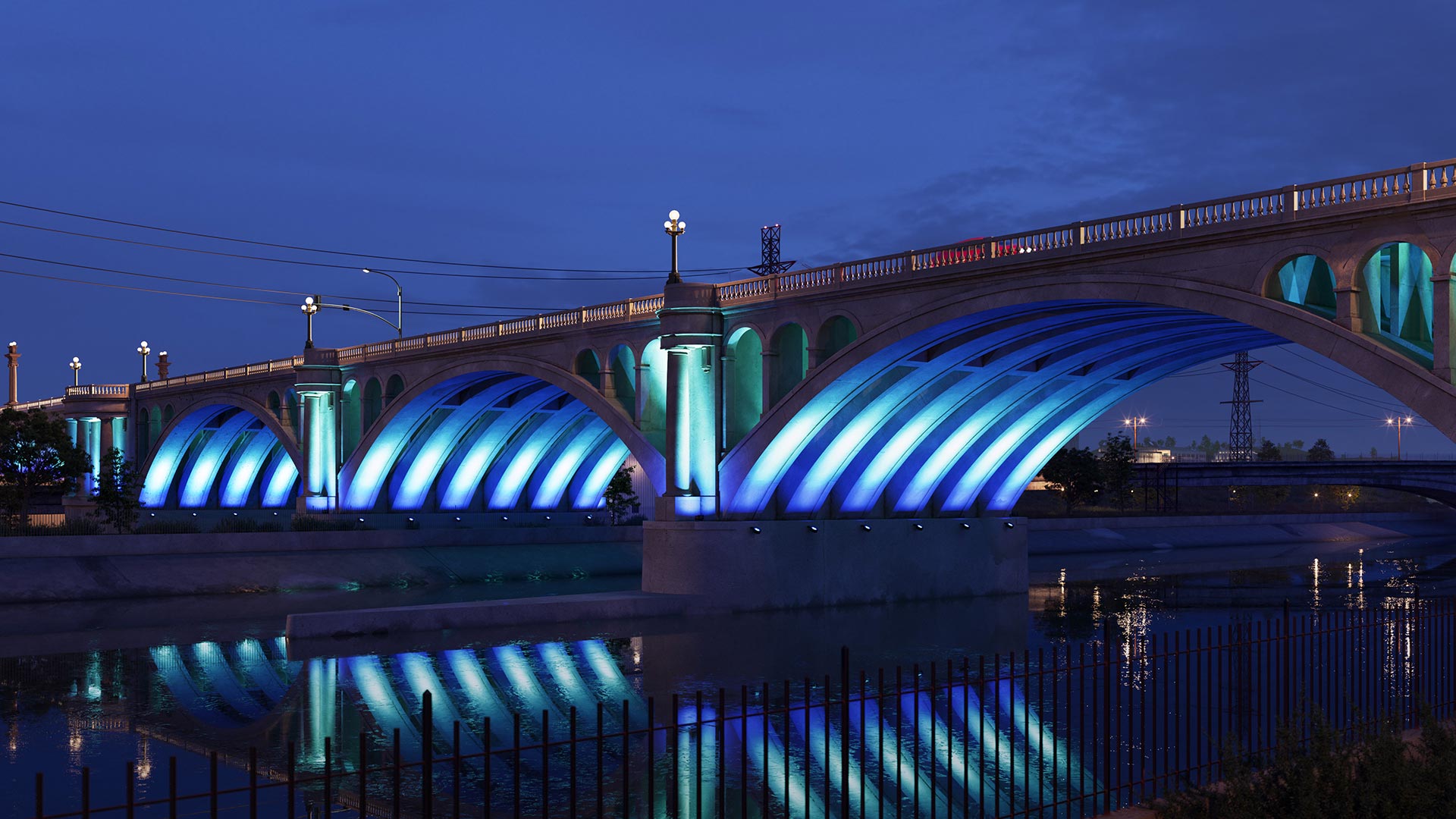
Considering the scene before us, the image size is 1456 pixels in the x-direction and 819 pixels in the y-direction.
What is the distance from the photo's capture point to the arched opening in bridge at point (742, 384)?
139 ft

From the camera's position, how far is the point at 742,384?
142 ft

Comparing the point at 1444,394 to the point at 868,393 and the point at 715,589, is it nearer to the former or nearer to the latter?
the point at 868,393

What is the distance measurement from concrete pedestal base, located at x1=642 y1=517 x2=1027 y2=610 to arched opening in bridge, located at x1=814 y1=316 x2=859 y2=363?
5899mm

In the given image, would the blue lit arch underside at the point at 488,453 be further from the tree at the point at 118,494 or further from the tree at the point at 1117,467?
the tree at the point at 1117,467

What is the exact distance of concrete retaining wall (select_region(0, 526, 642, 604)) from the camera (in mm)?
45156

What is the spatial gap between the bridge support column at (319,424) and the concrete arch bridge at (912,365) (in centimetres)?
110

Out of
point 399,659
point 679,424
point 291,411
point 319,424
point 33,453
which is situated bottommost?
point 399,659

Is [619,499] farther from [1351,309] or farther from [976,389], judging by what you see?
[1351,309]

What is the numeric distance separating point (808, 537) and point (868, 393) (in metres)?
5.43

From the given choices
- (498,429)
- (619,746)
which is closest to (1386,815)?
(619,746)

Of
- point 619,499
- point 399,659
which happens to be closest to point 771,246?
point 619,499

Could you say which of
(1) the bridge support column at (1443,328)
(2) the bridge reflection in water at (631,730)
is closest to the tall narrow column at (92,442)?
(2) the bridge reflection in water at (631,730)

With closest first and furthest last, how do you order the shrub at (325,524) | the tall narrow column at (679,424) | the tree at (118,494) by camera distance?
the tall narrow column at (679,424)
the shrub at (325,524)
the tree at (118,494)

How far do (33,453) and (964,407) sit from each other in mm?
44853
